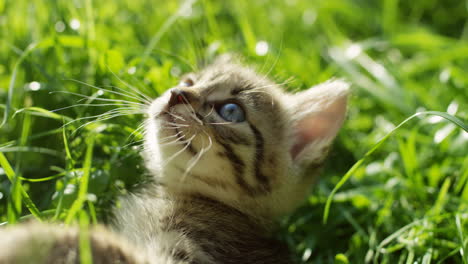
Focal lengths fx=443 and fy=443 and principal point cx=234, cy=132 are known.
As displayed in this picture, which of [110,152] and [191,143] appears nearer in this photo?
[191,143]

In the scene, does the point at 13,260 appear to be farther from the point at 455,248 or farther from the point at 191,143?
the point at 455,248

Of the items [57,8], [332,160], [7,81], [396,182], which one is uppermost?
[57,8]

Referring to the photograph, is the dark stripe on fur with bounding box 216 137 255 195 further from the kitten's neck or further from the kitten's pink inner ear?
the kitten's pink inner ear

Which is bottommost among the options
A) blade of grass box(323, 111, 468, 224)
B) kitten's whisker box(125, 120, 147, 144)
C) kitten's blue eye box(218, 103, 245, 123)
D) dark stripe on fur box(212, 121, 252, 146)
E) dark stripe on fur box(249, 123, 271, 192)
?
blade of grass box(323, 111, 468, 224)

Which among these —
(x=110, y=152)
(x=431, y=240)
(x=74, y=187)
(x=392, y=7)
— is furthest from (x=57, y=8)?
(x=392, y=7)

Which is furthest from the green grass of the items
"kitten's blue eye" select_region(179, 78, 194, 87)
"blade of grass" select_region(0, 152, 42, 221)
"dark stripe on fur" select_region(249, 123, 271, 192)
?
"dark stripe on fur" select_region(249, 123, 271, 192)

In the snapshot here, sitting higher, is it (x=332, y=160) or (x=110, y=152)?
(x=110, y=152)

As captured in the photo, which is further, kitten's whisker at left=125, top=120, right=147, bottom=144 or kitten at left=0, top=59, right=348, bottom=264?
kitten's whisker at left=125, top=120, right=147, bottom=144
